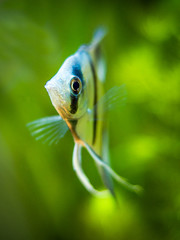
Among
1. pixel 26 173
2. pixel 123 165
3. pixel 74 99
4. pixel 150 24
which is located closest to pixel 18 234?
pixel 26 173

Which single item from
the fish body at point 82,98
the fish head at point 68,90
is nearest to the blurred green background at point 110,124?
the fish body at point 82,98

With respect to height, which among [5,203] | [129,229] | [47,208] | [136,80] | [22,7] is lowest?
[129,229]

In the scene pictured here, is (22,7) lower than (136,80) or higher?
higher

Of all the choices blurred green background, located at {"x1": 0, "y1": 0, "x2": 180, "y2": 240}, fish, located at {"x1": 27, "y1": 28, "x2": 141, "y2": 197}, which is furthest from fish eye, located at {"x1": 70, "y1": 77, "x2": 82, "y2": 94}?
blurred green background, located at {"x1": 0, "y1": 0, "x2": 180, "y2": 240}

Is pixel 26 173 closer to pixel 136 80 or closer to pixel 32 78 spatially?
pixel 32 78

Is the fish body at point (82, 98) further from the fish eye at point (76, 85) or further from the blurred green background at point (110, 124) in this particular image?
the blurred green background at point (110, 124)

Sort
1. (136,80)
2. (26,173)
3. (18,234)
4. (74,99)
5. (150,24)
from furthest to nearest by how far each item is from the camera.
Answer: (26,173), (18,234), (136,80), (150,24), (74,99)

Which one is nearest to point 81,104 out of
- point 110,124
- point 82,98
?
point 82,98
